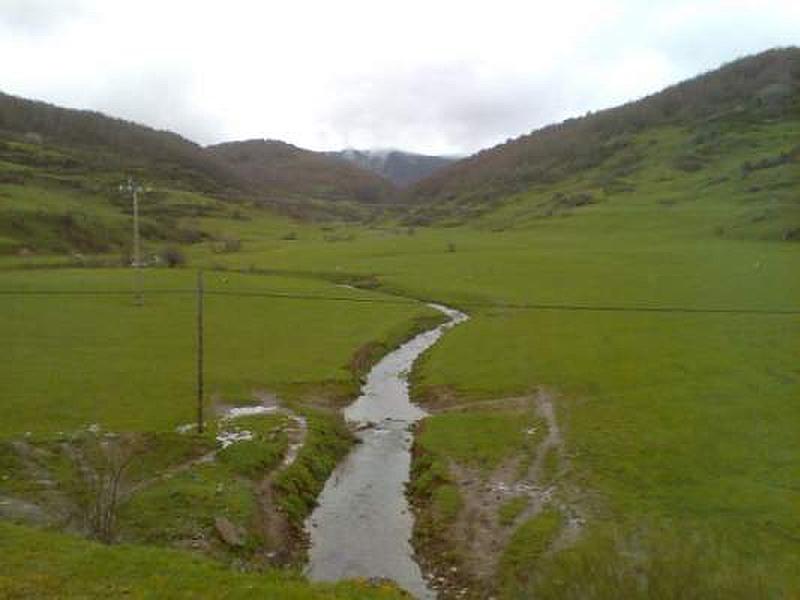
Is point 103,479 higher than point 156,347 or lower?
lower

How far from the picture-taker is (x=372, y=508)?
32062 mm

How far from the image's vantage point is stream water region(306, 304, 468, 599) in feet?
86.9

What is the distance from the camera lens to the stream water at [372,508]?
26.5 metres

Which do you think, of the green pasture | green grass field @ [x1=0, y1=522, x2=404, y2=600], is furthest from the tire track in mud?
the green pasture

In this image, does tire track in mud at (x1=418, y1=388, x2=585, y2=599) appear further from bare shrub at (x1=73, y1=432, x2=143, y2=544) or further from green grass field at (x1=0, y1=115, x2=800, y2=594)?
bare shrub at (x1=73, y1=432, x2=143, y2=544)

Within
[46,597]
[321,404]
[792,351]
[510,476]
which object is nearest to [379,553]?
[510,476]

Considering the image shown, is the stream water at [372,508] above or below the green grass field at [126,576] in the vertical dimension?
below

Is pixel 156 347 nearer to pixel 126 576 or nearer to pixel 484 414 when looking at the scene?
pixel 484 414

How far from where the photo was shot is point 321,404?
47406 mm

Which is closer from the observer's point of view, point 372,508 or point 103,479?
point 103,479

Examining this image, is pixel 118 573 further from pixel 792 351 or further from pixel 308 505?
pixel 792 351

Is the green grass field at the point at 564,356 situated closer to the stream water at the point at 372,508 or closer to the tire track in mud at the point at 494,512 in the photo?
the tire track in mud at the point at 494,512

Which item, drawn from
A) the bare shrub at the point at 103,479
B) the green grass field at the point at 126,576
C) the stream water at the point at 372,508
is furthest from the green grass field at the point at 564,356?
the green grass field at the point at 126,576

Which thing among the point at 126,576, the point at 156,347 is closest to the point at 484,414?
the point at 126,576
